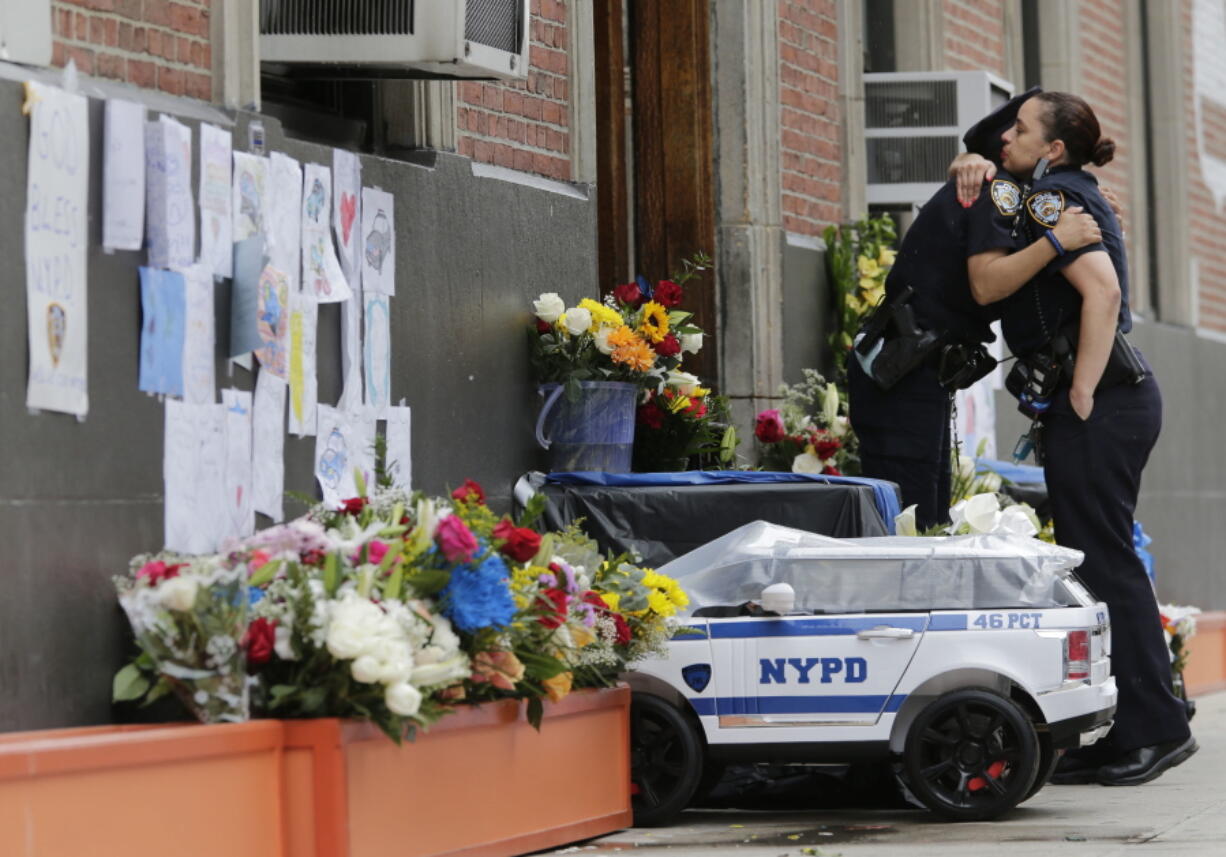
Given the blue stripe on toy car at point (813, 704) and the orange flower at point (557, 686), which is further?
the blue stripe on toy car at point (813, 704)

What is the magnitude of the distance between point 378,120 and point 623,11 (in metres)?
2.78

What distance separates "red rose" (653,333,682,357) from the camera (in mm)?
8398

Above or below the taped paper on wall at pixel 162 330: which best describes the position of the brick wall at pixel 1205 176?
above

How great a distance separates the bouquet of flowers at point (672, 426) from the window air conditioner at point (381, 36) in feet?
6.17

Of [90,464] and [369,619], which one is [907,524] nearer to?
[369,619]

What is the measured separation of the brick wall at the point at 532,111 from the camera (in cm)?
788

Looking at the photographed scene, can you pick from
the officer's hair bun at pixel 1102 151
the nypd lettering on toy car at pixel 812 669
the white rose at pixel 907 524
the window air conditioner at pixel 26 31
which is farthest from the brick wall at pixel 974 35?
the window air conditioner at pixel 26 31

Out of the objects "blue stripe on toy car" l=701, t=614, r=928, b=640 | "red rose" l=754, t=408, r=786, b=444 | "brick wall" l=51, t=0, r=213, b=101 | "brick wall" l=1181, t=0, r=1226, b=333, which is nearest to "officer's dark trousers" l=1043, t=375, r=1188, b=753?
"blue stripe on toy car" l=701, t=614, r=928, b=640

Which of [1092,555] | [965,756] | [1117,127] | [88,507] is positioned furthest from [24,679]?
[1117,127]

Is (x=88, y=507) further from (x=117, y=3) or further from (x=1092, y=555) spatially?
(x=1092, y=555)

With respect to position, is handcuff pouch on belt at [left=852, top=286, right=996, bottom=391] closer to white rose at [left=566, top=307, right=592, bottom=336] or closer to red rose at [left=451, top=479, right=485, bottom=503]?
white rose at [left=566, top=307, right=592, bottom=336]

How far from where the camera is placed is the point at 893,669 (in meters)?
6.48

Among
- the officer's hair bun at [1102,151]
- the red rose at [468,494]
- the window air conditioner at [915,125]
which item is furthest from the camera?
the window air conditioner at [915,125]

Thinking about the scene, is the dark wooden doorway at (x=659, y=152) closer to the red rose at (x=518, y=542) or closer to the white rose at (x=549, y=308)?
the white rose at (x=549, y=308)
